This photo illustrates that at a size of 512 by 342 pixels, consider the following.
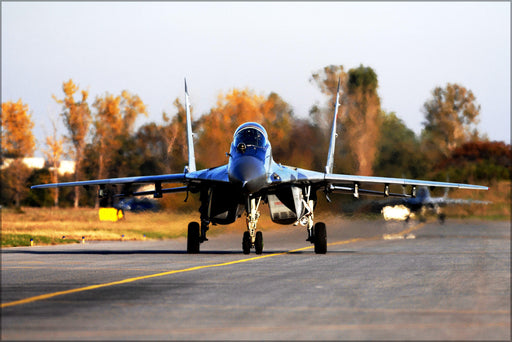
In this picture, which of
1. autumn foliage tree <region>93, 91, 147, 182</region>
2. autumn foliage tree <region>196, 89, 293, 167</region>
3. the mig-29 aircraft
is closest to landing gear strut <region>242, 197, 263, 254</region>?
the mig-29 aircraft

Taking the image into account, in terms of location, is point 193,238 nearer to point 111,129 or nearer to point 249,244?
point 249,244

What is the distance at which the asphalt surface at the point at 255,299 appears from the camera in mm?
8023

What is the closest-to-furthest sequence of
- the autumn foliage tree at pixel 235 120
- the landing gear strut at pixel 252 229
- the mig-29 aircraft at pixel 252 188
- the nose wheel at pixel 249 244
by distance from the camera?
the mig-29 aircraft at pixel 252 188, the landing gear strut at pixel 252 229, the nose wheel at pixel 249 244, the autumn foliage tree at pixel 235 120

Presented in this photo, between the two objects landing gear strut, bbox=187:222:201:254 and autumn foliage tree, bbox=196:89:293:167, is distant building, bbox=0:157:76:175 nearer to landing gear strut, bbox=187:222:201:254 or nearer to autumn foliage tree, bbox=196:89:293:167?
autumn foliage tree, bbox=196:89:293:167

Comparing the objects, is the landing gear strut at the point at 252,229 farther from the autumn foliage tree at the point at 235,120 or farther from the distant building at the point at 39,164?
the distant building at the point at 39,164

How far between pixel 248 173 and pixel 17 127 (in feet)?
179

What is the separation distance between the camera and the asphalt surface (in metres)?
8.02

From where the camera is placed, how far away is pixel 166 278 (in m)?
14.4

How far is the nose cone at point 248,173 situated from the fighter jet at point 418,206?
16880 millimetres

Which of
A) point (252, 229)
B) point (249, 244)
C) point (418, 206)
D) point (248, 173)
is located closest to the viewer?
point (248, 173)

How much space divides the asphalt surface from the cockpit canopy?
4047mm

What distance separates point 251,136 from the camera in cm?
2216

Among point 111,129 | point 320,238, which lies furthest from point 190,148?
point 111,129

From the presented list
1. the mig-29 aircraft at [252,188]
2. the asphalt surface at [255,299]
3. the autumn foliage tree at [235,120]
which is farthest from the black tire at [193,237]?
the autumn foliage tree at [235,120]
